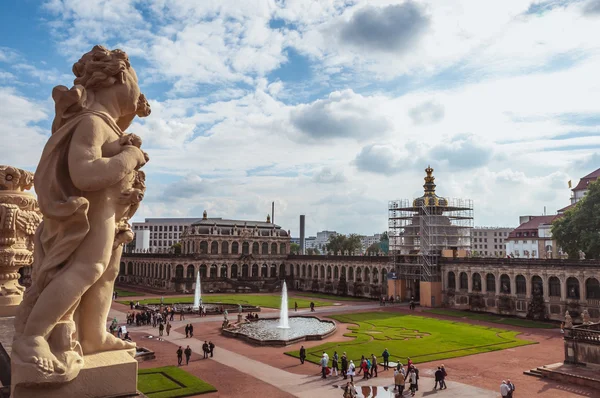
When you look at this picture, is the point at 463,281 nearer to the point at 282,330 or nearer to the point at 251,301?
the point at 251,301

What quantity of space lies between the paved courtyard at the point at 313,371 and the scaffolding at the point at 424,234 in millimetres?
24125

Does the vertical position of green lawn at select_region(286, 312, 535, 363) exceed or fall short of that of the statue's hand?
it falls short

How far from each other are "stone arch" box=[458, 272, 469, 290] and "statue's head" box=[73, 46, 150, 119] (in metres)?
55.1

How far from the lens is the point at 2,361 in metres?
6.75

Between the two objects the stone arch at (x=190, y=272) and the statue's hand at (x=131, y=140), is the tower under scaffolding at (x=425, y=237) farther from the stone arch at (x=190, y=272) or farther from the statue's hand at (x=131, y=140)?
the statue's hand at (x=131, y=140)

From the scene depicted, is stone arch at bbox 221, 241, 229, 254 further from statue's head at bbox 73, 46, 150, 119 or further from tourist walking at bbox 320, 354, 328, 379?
statue's head at bbox 73, 46, 150, 119

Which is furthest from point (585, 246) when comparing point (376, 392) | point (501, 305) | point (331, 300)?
point (376, 392)

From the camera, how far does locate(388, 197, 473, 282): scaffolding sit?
60469mm

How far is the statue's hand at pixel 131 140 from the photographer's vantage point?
574 centimetres

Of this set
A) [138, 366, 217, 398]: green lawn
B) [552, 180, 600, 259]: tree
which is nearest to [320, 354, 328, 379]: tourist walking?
[138, 366, 217, 398]: green lawn

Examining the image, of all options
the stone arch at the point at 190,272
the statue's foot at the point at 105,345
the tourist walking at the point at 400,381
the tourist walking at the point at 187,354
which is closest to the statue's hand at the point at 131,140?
the statue's foot at the point at 105,345

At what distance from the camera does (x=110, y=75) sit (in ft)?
19.4

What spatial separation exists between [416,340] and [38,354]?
1270 inches

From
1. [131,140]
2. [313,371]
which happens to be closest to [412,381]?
[313,371]
